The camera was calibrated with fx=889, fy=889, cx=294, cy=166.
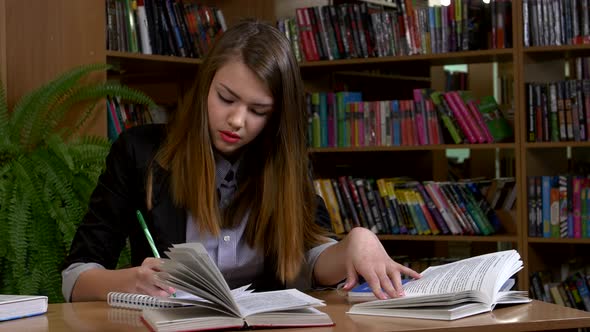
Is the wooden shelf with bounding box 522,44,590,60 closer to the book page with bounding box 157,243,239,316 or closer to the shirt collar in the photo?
the shirt collar

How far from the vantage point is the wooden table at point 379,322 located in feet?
4.04

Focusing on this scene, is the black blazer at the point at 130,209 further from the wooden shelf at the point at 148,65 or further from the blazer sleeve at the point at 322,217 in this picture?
the wooden shelf at the point at 148,65

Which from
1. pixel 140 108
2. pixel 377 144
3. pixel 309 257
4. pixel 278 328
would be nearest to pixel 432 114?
pixel 377 144

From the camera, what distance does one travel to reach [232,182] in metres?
1.80

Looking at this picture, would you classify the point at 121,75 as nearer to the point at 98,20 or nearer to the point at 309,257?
the point at 98,20

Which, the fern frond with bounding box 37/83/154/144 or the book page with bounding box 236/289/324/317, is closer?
the book page with bounding box 236/289/324/317

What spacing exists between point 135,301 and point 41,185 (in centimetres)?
132

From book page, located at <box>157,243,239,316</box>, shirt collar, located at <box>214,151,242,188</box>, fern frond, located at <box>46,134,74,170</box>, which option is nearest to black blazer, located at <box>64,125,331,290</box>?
shirt collar, located at <box>214,151,242,188</box>

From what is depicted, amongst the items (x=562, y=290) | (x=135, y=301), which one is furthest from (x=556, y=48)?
(x=135, y=301)

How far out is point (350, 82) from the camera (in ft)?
13.4

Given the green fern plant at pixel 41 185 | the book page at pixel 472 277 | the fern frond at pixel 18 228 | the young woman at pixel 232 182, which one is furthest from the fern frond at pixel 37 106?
the book page at pixel 472 277

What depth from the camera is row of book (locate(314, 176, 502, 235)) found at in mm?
3557

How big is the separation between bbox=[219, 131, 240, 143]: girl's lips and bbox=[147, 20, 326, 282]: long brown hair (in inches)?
2.0

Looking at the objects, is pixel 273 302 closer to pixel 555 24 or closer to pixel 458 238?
pixel 458 238
